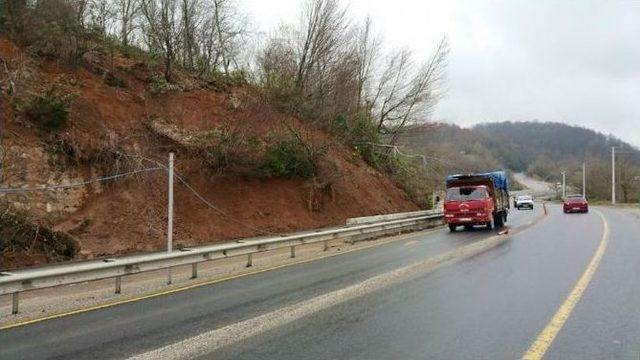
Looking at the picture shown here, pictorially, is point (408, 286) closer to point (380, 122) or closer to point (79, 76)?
point (79, 76)

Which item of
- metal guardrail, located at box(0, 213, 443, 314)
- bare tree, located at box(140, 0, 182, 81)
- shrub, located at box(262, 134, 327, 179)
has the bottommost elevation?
metal guardrail, located at box(0, 213, 443, 314)

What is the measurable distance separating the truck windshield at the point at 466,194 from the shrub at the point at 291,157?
6980 millimetres

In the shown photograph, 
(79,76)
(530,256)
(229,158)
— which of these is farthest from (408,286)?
(79,76)

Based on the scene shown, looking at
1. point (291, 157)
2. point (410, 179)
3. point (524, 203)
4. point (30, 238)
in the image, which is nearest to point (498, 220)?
point (291, 157)

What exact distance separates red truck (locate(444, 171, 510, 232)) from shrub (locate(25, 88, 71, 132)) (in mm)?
16498

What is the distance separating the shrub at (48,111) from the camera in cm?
2094

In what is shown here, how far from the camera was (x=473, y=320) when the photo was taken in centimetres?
820

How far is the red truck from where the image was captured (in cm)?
2739

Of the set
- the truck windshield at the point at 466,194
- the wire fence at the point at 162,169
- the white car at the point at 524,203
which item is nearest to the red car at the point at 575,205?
the white car at the point at 524,203

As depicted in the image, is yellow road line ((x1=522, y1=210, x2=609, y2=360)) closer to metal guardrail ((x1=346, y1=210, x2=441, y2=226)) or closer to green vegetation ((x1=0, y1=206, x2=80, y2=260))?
green vegetation ((x1=0, y1=206, x2=80, y2=260))

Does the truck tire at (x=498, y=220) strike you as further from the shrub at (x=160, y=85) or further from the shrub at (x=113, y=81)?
the shrub at (x=113, y=81)

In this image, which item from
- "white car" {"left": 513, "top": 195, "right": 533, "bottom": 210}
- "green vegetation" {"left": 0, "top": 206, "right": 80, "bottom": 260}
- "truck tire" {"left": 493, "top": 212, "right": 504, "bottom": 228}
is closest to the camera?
"green vegetation" {"left": 0, "top": 206, "right": 80, "bottom": 260}

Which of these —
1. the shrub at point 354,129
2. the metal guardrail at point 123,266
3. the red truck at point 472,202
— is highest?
the shrub at point 354,129

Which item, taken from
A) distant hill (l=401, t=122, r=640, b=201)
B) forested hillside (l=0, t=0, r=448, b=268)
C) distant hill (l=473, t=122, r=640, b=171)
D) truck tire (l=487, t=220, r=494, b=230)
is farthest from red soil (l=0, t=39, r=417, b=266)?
distant hill (l=473, t=122, r=640, b=171)
